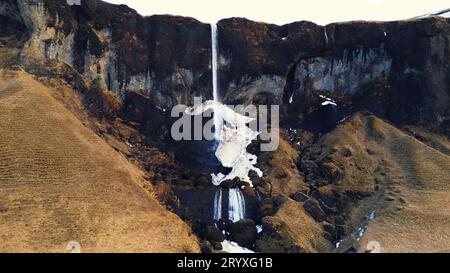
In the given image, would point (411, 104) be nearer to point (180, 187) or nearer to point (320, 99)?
point (320, 99)

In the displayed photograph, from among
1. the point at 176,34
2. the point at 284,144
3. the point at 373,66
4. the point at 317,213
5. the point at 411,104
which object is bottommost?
the point at 317,213

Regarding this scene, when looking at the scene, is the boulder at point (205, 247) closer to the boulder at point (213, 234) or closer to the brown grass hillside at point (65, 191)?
the brown grass hillside at point (65, 191)

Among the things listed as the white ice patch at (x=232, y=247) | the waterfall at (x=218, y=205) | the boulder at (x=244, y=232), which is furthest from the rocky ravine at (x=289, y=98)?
the white ice patch at (x=232, y=247)

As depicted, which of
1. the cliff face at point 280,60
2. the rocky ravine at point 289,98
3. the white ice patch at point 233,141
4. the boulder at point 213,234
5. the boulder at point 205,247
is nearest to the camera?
the boulder at point 205,247

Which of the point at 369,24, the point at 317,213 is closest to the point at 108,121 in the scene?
the point at 317,213

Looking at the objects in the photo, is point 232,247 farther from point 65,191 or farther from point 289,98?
point 289,98

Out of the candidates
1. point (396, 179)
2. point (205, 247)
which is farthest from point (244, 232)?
point (396, 179)
